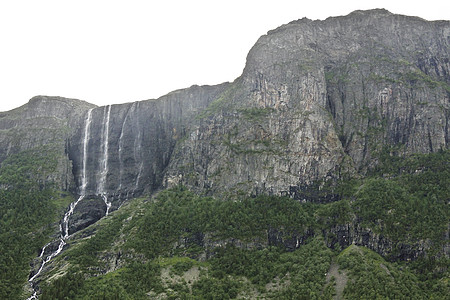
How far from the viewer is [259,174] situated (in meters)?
149

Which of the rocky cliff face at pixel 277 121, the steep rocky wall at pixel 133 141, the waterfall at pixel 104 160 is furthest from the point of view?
the steep rocky wall at pixel 133 141

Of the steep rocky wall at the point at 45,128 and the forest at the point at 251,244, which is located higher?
the steep rocky wall at the point at 45,128

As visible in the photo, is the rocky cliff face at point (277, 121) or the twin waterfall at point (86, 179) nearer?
the twin waterfall at point (86, 179)

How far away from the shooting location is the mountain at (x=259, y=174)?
11181 centimetres

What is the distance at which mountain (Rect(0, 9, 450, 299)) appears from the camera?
112 meters

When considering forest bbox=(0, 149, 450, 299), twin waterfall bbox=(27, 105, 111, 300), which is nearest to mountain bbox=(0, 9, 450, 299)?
forest bbox=(0, 149, 450, 299)

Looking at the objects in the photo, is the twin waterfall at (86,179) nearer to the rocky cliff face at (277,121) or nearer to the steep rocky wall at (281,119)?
the rocky cliff face at (277,121)

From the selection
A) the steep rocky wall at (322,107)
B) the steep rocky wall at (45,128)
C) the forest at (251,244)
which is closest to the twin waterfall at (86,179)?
the forest at (251,244)

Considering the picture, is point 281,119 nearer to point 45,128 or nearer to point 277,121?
point 277,121

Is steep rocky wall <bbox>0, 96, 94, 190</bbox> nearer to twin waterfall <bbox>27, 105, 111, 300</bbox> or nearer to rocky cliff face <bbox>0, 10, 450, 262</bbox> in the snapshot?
rocky cliff face <bbox>0, 10, 450, 262</bbox>

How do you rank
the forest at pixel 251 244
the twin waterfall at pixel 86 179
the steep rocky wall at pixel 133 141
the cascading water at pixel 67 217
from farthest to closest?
the steep rocky wall at pixel 133 141, the twin waterfall at pixel 86 179, the cascading water at pixel 67 217, the forest at pixel 251 244

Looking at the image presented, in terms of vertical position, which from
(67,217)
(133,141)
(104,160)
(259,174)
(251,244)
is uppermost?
(133,141)

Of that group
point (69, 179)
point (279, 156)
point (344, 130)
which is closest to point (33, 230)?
point (69, 179)

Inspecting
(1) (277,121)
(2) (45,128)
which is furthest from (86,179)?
(1) (277,121)
